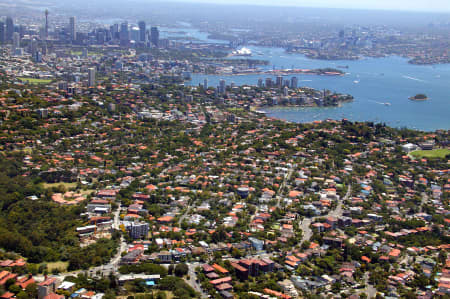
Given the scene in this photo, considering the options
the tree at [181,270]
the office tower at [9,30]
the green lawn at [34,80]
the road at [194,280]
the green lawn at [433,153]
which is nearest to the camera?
the road at [194,280]

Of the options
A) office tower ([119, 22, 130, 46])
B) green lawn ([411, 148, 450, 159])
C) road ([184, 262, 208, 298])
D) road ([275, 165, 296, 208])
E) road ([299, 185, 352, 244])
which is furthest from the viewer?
office tower ([119, 22, 130, 46])

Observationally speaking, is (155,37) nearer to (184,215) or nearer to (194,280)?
(184,215)

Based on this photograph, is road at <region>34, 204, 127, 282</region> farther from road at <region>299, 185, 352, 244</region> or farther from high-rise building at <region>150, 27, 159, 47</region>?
high-rise building at <region>150, 27, 159, 47</region>

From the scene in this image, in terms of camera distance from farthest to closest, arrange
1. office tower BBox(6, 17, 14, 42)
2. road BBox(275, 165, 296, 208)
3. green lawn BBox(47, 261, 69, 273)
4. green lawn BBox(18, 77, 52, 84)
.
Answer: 1. office tower BBox(6, 17, 14, 42)
2. green lawn BBox(18, 77, 52, 84)
3. road BBox(275, 165, 296, 208)
4. green lawn BBox(47, 261, 69, 273)

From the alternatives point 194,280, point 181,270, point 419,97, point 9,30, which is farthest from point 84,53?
point 194,280

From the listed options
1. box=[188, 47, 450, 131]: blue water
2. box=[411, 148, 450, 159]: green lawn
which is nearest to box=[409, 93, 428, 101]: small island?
box=[188, 47, 450, 131]: blue water

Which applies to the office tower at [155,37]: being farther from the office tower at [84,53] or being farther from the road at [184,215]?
the road at [184,215]

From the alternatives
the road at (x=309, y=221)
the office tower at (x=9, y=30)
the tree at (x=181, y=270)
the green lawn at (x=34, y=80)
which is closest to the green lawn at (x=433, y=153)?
the road at (x=309, y=221)

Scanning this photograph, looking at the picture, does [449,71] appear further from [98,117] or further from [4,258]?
[4,258]
